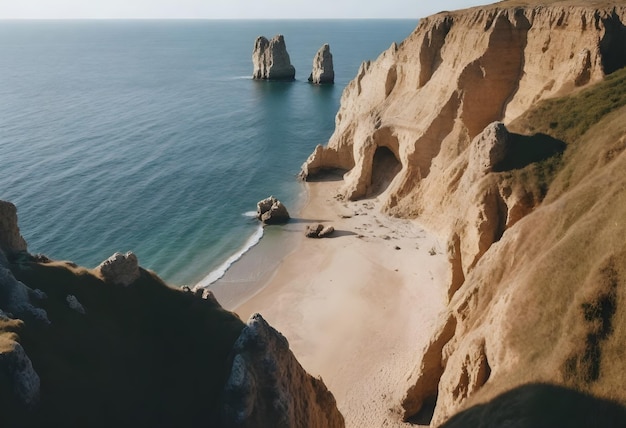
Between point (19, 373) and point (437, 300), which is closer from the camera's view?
point (19, 373)

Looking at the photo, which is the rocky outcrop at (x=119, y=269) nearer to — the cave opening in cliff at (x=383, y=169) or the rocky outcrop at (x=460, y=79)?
the rocky outcrop at (x=460, y=79)

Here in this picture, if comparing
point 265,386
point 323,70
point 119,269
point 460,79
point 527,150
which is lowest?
point 323,70

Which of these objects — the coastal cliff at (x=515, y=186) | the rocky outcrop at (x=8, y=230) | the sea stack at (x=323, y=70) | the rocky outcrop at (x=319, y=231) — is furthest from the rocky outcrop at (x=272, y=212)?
the sea stack at (x=323, y=70)

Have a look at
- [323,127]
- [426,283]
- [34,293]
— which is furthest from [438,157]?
[323,127]

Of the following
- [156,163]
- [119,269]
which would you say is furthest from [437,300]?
[156,163]

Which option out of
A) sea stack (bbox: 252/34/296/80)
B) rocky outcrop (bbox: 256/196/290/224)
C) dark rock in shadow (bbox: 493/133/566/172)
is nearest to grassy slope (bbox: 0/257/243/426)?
dark rock in shadow (bbox: 493/133/566/172)

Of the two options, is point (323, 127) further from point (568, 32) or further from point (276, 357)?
point (276, 357)

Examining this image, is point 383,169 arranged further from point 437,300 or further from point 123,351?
point 123,351
